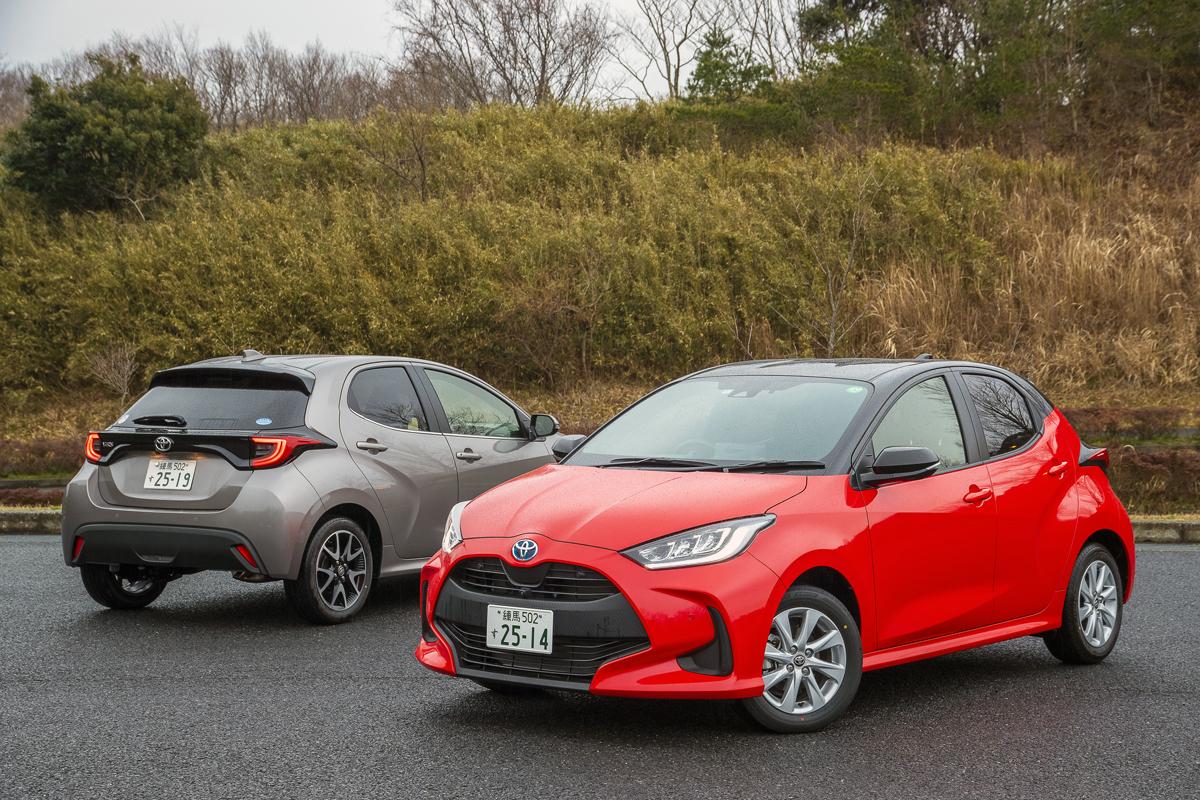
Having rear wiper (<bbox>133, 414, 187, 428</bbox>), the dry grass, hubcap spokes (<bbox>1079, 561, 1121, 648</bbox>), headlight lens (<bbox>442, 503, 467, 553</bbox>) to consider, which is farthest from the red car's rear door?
the dry grass

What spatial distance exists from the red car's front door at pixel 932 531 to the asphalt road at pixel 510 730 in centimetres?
44

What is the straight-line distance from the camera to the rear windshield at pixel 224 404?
8266 mm

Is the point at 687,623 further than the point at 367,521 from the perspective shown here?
No

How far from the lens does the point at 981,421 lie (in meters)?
6.81

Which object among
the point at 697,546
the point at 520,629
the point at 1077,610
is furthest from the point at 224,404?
the point at 1077,610

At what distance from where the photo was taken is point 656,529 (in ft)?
17.5

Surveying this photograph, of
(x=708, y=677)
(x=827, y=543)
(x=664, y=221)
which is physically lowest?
(x=708, y=677)

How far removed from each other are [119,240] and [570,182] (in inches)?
398

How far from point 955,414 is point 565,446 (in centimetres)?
199

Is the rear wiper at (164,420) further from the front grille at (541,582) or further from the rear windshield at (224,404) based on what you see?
the front grille at (541,582)

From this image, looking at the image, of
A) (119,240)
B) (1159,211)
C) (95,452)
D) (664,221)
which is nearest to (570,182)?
(664,221)

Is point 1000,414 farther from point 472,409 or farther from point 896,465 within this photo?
point 472,409

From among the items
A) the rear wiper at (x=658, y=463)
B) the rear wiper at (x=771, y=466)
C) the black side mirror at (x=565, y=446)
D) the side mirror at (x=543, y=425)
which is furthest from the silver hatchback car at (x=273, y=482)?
the rear wiper at (x=771, y=466)

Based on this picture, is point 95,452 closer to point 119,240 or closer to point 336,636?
point 336,636
